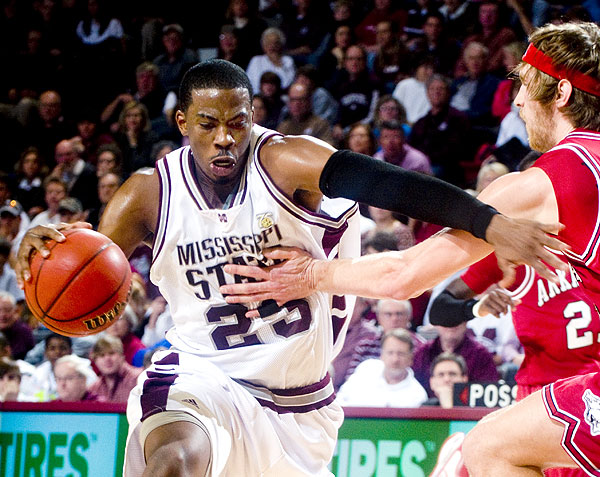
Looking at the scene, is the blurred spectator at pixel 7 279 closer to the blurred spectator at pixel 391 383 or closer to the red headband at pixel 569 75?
the blurred spectator at pixel 391 383

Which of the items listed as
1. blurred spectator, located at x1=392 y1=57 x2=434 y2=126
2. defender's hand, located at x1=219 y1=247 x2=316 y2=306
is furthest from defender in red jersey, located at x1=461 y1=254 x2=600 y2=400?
blurred spectator, located at x1=392 y1=57 x2=434 y2=126

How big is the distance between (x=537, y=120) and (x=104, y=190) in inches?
248

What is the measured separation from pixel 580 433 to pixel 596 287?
1.40ft

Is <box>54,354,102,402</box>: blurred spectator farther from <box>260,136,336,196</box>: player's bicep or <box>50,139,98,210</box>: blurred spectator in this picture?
<box>260,136,336,196</box>: player's bicep

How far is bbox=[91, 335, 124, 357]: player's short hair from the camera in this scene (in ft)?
21.4

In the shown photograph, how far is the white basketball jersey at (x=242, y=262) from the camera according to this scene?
3.41 metres

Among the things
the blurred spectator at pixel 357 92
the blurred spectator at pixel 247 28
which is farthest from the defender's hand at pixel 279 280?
the blurred spectator at pixel 247 28

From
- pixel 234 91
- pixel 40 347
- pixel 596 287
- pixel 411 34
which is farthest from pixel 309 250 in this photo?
pixel 411 34

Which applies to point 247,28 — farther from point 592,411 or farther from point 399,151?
point 592,411

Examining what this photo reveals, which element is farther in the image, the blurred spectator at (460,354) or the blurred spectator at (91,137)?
the blurred spectator at (91,137)

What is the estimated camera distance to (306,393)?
353 centimetres

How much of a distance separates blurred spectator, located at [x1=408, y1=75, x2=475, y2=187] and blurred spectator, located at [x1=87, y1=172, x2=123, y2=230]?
2.84 metres

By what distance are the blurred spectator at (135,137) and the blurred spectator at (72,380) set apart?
335cm

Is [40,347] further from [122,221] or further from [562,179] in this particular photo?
[562,179]
